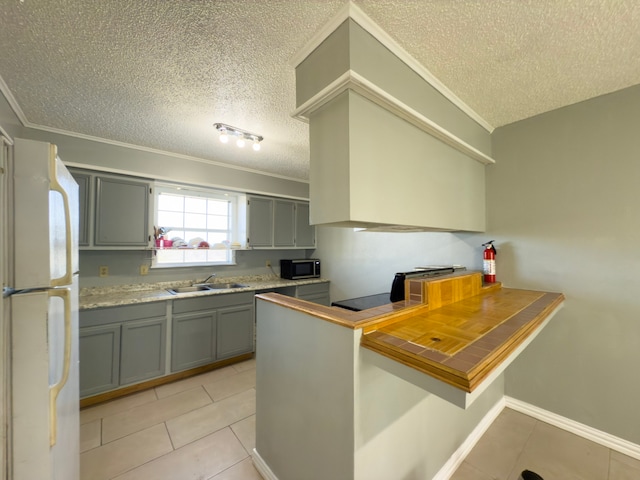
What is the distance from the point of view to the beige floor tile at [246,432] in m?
1.74

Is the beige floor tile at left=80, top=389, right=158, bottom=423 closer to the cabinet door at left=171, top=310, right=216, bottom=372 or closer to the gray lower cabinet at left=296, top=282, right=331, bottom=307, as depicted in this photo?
the cabinet door at left=171, top=310, right=216, bottom=372

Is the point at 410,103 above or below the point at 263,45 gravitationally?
below

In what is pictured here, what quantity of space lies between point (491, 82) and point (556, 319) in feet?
5.73

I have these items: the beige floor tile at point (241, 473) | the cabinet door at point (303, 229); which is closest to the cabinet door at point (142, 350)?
the beige floor tile at point (241, 473)

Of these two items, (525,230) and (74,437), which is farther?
(525,230)

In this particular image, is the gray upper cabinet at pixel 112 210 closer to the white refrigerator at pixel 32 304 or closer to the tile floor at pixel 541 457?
the white refrigerator at pixel 32 304

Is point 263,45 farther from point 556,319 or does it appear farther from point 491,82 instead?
point 556,319

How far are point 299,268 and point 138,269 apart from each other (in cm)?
197

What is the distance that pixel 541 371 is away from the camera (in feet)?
6.39

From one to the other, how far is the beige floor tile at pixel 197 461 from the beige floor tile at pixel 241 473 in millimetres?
35

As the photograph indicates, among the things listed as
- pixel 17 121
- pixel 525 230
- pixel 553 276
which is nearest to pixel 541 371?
pixel 553 276

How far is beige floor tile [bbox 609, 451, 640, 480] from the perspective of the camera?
1.46 meters

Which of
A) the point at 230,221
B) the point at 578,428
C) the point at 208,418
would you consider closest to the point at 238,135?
the point at 230,221

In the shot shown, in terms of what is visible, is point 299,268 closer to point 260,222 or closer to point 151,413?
point 260,222
